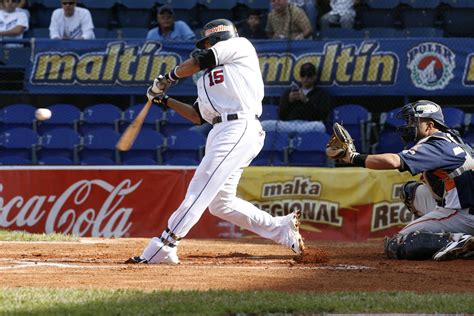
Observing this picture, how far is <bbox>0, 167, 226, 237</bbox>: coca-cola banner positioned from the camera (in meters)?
12.9

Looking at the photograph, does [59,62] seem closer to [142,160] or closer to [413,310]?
[142,160]

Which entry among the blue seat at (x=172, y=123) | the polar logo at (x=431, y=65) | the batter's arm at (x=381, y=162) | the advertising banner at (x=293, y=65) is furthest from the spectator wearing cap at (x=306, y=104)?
the batter's arm at (x=381, y=162)

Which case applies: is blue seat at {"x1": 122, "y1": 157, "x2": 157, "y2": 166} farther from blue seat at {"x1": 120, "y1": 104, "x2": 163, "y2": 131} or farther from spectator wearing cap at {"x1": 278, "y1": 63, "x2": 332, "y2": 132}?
spectator wearing cap at {"x1": 278, "y1": 63, "x2": 332, "y2": 132}

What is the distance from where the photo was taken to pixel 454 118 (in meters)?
13.3

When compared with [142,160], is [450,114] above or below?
above

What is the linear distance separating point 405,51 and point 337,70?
0.96m

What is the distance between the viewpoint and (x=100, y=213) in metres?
13.0

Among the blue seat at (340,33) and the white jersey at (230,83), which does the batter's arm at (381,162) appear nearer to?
the white jersey at (230,83)

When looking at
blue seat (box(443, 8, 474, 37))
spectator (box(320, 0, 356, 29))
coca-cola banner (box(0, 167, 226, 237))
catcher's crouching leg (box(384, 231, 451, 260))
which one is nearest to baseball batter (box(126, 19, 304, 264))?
catcher's crouching leg (box(384, 231, 451, 260))

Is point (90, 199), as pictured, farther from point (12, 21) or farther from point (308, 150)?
point (12, 21)

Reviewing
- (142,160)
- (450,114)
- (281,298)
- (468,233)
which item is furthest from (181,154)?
(281,298)

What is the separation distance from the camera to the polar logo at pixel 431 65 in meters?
13.7

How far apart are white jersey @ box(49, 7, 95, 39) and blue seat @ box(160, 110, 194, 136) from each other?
1.90 m

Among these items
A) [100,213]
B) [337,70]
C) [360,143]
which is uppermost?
[337,70]
